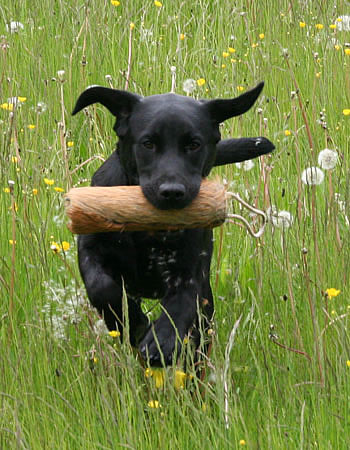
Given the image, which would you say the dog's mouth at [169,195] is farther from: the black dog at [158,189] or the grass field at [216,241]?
the grass field at [216,241]

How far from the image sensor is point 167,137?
145 inches

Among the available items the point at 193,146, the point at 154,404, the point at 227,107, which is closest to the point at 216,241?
the point at 227,107

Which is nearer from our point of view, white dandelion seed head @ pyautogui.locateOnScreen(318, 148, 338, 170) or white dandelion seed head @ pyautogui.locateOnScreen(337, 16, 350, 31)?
white dandelion seed head @ pyautogui.locateOnScreen(318, 148, 338, 170)

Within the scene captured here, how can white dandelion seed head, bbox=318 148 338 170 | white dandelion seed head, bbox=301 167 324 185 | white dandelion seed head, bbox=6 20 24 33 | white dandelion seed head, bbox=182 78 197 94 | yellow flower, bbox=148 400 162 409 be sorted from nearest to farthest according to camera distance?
yellow flower, bbox=148 400 162 409 → white dandelion seed head, bbox=301 167 324 185 → white dandelion seed head, bbox=318 148 338 170 → white dandelion seed head, bbox=182 78 197 94 → white dandelion seed head, bbox=6 20 24 33

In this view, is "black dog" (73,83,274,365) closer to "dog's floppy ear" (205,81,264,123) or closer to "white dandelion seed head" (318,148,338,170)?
"dog's floppy ear" (205,81,264,123)

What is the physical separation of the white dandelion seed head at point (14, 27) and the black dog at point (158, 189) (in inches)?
96.9

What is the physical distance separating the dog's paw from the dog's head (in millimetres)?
431

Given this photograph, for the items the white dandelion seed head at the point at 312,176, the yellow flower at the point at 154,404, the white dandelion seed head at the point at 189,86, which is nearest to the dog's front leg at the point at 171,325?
the yellow flower at the point at 154,404

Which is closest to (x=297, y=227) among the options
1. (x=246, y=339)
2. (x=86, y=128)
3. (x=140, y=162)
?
(x=246, y=339)

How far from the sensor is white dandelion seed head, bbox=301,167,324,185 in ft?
13.1

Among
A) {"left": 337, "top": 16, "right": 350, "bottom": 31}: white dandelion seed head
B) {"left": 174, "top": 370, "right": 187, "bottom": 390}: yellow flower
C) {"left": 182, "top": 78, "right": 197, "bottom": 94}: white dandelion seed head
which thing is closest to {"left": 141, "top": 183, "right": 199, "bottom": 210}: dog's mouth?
{"left": 174, "top": 370, "right": 187, "bottom": 390}: yellow flower

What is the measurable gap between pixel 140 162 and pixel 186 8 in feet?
11.4

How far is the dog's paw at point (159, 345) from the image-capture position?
3348 millimetres

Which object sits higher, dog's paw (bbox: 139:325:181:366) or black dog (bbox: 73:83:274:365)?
black dog (bbox: 73:83:274:365)
